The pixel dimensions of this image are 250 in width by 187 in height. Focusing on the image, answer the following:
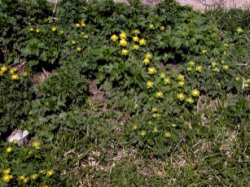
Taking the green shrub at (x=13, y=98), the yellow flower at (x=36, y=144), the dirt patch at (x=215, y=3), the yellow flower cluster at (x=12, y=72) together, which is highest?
the dirt patch at (x=215, y=3)

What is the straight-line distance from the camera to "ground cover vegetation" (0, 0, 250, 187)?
4.09m

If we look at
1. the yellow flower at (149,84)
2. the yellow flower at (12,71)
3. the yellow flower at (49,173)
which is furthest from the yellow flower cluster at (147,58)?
the yellow flower at (49,173)

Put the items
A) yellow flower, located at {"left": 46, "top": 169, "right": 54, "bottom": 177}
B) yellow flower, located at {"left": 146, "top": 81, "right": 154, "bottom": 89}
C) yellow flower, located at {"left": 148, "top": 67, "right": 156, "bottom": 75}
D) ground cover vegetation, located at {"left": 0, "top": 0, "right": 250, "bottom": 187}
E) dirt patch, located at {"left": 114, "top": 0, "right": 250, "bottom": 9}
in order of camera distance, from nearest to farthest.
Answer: yellow flower, located at {"left": 46, "top": 169, "right": 54, "bottom": 177}
ground cover vegetation, located at {"left": 0, "top": 0, "right": 250, "bottom": 187}
yellow flower, located at {"left": 146, "top": 81, "right": 154, "bottom": 89}
yellow flower, located at {"left": 148, "top": 67, "right": 156, "bottom": 75}
dirt patch, located at {"left": 114, "top": 0, "right": 250, "bottom": 9}

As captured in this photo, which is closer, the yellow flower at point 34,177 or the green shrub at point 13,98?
the yellow flower at point 34,177

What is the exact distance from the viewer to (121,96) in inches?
177

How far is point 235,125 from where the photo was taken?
14.8ft

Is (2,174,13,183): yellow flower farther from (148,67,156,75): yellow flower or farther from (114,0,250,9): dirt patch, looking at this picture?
(114,0,250,9): dirt patch

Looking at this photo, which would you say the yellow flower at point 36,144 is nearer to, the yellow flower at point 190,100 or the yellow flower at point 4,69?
the yellow flower at point 4,69

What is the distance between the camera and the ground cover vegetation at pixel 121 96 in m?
4.09

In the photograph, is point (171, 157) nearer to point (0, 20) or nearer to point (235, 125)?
point (235, 125)

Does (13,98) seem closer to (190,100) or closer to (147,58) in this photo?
(147,58)

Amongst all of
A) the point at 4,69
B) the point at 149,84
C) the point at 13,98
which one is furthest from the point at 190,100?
the point at 4,69

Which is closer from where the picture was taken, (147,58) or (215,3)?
(147,58)

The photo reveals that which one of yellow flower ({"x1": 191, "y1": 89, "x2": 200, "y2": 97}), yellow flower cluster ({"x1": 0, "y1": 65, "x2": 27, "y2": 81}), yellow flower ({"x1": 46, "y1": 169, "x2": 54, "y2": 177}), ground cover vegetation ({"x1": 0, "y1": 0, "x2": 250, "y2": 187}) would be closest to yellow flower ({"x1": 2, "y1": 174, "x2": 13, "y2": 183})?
ground cover vegetation ({"x1": 0, "y1": 0, "x2": 250, "y2": 187})
